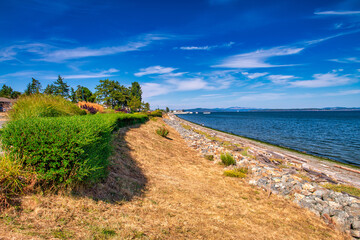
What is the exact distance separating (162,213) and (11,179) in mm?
3179

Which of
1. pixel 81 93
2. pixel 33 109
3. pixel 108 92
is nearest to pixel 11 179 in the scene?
pixel 33 109

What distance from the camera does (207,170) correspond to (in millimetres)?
9172

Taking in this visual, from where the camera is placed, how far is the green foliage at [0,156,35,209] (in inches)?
115

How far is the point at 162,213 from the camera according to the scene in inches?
165

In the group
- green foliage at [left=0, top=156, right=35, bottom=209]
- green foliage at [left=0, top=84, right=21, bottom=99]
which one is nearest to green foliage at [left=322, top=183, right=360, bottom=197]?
green foliage at [left=0, top=156, right=35, bottom=209]

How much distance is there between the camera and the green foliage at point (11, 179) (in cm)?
292

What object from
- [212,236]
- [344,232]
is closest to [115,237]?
[212,236]

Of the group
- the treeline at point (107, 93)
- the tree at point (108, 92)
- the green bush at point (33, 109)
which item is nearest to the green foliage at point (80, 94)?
the treeline at point (107, 93)

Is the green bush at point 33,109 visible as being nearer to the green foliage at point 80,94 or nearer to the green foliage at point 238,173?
the green foliage at point 238,173

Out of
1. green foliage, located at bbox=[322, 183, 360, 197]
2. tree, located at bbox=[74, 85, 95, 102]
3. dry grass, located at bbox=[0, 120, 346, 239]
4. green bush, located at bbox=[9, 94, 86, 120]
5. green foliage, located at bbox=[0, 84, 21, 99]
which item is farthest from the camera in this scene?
green foliage, located at bbox=[0, 84, 21, 99]

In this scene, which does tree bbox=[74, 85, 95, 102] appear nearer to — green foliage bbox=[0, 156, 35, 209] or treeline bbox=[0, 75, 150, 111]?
treeline bbox=[0, 75, 150, 111]

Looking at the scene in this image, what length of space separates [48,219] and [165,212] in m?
2.47

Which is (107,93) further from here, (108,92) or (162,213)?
(162,213)

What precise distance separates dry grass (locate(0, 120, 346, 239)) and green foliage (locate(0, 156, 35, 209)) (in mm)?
238
